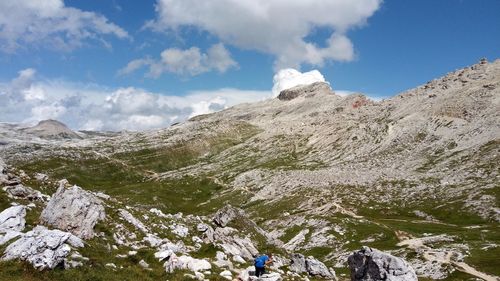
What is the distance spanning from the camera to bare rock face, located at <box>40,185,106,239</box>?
124 feet

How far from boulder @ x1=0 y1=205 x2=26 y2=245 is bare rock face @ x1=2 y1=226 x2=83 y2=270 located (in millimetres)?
2409

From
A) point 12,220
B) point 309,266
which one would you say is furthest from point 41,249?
point 309,266

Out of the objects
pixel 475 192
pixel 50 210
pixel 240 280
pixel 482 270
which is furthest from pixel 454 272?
pixel 475 192

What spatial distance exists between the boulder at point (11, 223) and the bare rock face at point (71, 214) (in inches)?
104

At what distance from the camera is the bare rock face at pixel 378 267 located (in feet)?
120

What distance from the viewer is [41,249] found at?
92.2ft

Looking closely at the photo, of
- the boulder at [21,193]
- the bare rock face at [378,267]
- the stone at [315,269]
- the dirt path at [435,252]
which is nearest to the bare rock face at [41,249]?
the boulder at [21,193]

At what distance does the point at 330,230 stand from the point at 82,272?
4538 inches

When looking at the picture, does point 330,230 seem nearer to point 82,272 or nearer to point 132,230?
point 132,230

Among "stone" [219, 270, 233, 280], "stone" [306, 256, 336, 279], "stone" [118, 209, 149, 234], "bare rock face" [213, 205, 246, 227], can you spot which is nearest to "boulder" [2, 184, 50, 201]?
"stone" [118, 209, 149, 234]

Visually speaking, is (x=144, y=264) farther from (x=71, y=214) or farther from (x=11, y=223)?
(x=11, y=223)

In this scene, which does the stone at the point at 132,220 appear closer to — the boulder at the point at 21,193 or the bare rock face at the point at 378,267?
the boulder at the point at 21,193

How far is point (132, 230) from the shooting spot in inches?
1778

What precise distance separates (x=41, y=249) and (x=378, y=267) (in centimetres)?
2689
